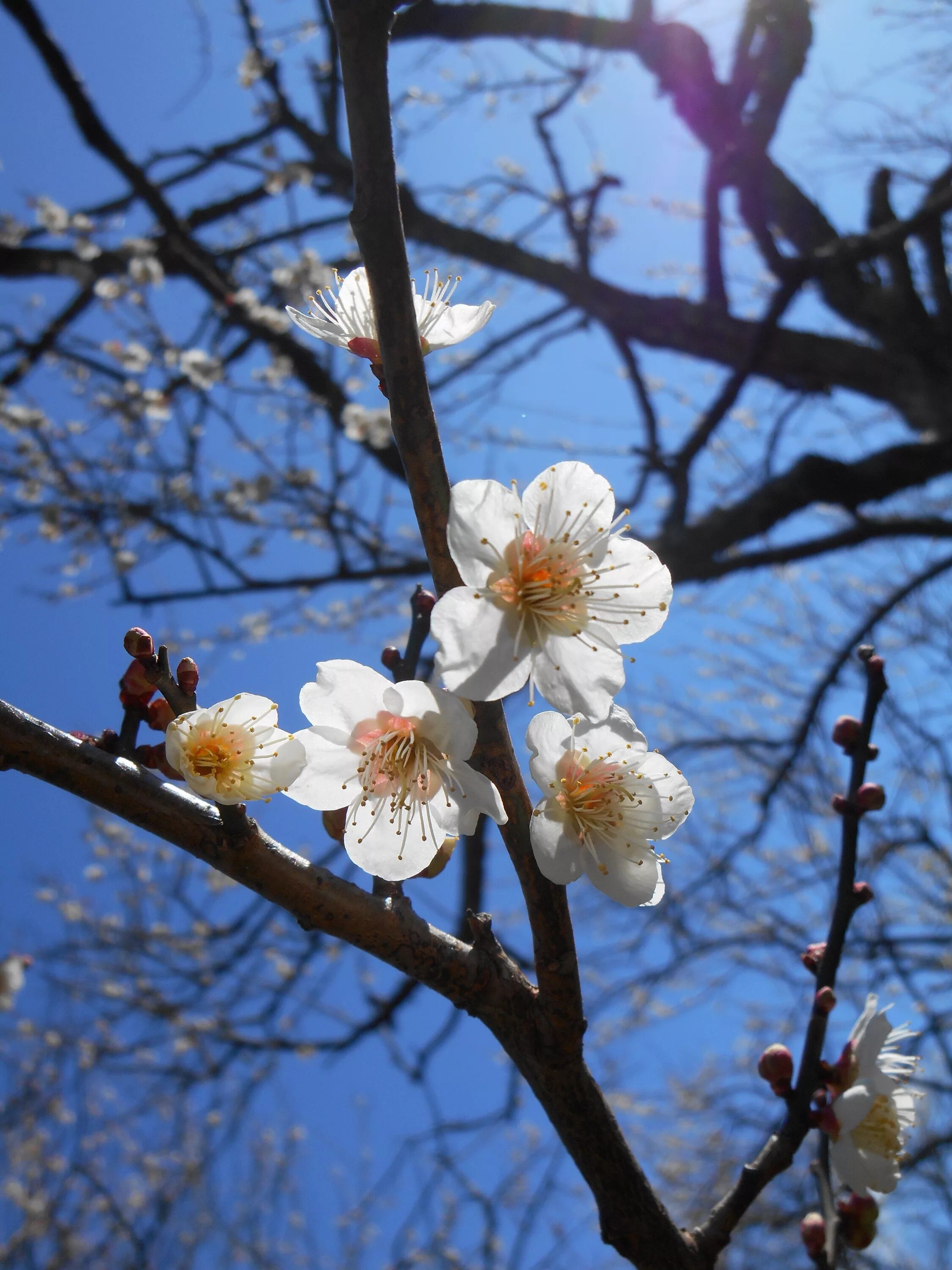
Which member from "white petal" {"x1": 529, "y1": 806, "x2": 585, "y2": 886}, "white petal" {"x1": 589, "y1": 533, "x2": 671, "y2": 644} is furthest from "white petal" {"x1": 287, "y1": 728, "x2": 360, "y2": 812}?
"white petal" {"x1": 589, "y1": 533, "x2": 671, "y2": 644}

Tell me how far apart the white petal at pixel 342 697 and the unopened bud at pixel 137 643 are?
0.64ft

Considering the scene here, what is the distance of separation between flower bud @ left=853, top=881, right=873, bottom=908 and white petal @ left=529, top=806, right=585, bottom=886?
1.83 ft

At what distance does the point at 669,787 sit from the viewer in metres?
1.17

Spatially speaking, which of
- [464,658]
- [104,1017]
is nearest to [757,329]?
[464,658]

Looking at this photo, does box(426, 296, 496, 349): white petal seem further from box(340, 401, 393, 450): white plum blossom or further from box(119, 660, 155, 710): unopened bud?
box(340, 401, 393, 450): white plum blossom

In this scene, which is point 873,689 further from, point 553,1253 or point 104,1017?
point 104,1017

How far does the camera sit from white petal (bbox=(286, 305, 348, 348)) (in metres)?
1.12

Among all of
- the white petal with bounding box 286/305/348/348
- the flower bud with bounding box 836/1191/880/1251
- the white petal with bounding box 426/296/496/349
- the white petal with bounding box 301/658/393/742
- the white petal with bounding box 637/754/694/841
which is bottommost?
the flower bud with bounding box 836/1191/880/1251

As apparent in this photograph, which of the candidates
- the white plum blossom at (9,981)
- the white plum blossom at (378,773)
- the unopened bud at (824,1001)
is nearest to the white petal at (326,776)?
the white plum blossom at (378,773)

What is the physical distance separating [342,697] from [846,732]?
34.6 inches

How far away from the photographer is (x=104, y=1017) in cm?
433

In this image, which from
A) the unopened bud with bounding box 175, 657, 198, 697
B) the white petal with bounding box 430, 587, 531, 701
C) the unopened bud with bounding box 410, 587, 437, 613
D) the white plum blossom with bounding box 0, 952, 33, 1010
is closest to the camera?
the white petal with bounding box 430, 587, 531, 701

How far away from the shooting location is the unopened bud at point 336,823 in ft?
3.51

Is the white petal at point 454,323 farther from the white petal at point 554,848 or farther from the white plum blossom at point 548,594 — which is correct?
the white petal at point 554,848
